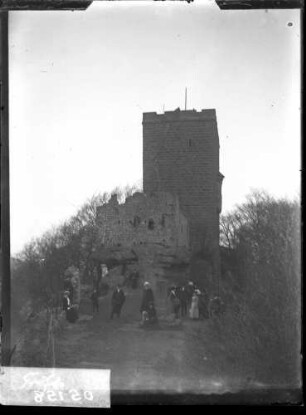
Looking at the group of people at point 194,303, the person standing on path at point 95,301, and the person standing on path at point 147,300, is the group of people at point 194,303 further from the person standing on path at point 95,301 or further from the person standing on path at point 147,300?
the person standing on path at point 95,301

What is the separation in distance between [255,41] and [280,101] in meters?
0.54

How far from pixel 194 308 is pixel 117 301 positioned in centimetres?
66

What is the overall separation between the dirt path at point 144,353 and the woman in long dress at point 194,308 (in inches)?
2.0

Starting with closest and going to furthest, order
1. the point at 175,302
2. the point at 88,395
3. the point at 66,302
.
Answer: the point at 88,395 → the point at 175,302 → the point at 66,302

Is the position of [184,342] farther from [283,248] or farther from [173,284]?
[283,248]

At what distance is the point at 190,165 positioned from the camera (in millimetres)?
3783

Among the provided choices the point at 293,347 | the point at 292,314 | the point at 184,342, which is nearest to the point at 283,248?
the point at 292,314

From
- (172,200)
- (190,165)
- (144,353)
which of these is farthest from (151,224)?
(144,353)

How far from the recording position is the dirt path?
358cm

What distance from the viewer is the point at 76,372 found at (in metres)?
3.63

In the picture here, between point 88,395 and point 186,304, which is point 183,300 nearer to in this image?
point 186,304

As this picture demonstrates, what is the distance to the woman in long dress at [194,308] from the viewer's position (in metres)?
3.62

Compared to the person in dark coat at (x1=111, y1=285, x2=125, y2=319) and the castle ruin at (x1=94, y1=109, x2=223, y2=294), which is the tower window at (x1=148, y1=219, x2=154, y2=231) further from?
the person in dark coat at (x1=111, y1=285, x2=125, y2=319)

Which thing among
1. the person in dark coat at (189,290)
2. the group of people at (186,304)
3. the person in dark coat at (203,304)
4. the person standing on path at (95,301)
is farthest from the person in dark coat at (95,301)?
the person in dark coat at (203,304)
